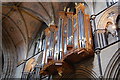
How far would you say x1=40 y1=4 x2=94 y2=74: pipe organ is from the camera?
289 inches

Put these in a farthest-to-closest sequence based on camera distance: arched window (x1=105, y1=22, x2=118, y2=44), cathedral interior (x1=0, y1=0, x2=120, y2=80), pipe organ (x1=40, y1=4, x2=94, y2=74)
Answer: arched window (x1=105, y1=22, x2=118, y2=44) < pipe organ (x1=40, y1=4, x2=94, y2=74) < cathedral interior (x1=0, y1=0, x2=120, y2=80)

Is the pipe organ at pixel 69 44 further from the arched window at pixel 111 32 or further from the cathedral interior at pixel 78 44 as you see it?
the arched window at pixel 111 32

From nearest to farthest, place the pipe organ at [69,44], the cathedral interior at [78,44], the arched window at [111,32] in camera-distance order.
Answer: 1. the cathedral interior at [78,44]
2. the pipe organ at [69,44]
3. the arched window at [111,32]

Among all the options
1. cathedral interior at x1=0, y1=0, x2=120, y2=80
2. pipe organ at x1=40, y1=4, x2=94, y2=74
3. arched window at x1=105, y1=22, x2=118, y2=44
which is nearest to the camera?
cathedral interior at x1=0, y1=0, x2=120, y2=80

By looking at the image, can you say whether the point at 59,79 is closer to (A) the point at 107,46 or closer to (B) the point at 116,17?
(A) the point at 107,46

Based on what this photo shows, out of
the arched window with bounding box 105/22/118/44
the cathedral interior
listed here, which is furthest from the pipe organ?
the arched window with bounding box 105/22/118/44

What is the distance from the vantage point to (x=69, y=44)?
25.7 ft

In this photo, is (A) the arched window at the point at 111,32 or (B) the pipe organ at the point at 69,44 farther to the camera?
(A) the arched window at the point at 111,32

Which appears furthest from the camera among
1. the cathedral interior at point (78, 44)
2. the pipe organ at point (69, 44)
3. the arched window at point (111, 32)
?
the arched window at point (111, 32)

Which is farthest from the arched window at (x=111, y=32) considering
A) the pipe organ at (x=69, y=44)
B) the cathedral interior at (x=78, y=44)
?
the pipe organ at (x=69, y=44)

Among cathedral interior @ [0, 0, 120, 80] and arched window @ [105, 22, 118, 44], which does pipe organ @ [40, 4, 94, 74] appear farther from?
arched window @ [105, 22, 118, 44]

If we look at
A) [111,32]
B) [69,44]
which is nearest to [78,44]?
[69,44]

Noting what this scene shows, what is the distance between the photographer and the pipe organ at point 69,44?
7.35m

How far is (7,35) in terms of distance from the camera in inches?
575
